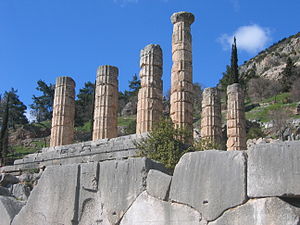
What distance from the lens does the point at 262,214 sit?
399cm

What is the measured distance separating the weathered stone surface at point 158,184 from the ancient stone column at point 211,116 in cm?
1583

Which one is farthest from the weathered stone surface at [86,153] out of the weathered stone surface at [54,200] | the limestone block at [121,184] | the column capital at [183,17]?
the limestone block at [121,184]

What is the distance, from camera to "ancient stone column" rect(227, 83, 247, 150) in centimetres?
2195

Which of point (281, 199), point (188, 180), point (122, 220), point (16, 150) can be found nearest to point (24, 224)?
point (122, 220)

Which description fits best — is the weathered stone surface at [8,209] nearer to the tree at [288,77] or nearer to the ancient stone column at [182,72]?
the ancient stone column at [182,72]

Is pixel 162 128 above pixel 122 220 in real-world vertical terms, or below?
above

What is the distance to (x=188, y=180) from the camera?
179 inches

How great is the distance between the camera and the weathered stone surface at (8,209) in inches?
241

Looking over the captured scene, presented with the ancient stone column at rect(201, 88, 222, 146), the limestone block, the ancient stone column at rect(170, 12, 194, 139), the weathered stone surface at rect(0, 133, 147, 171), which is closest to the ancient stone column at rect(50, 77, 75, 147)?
the weathered stone surface at rect(0, 133, 147, 171)

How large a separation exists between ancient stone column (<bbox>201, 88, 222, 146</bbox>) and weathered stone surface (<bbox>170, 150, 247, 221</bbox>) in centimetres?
1609

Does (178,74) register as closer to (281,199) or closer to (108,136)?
(108,136)

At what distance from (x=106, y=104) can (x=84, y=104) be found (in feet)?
143

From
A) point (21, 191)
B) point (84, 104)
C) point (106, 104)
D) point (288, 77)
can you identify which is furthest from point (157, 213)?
point (288, 77)

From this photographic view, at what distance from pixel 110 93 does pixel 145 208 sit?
14.3 meters
